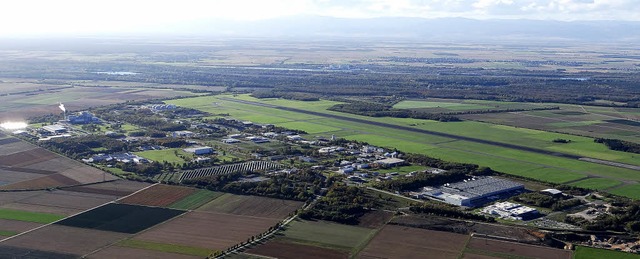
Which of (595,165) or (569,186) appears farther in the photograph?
(595,165)

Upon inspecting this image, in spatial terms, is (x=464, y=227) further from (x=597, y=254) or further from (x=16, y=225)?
(x=16, y=225)

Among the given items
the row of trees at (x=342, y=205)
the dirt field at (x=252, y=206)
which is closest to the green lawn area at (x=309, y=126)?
the row of trees at (x=342, y=205)

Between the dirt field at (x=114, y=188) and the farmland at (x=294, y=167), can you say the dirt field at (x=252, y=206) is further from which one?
the dirt field at (x=114, y=188)

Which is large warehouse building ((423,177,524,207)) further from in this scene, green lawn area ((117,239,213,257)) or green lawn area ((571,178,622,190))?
green lawn area ((117,239,213,257))

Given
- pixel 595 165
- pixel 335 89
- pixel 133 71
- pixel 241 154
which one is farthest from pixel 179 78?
pixel 595 165

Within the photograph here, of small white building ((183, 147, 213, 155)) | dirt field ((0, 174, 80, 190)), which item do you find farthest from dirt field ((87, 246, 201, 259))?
small white building ((183, 147, 213, 155))

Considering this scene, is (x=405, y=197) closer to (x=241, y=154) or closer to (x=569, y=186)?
(x=569, y=186)
